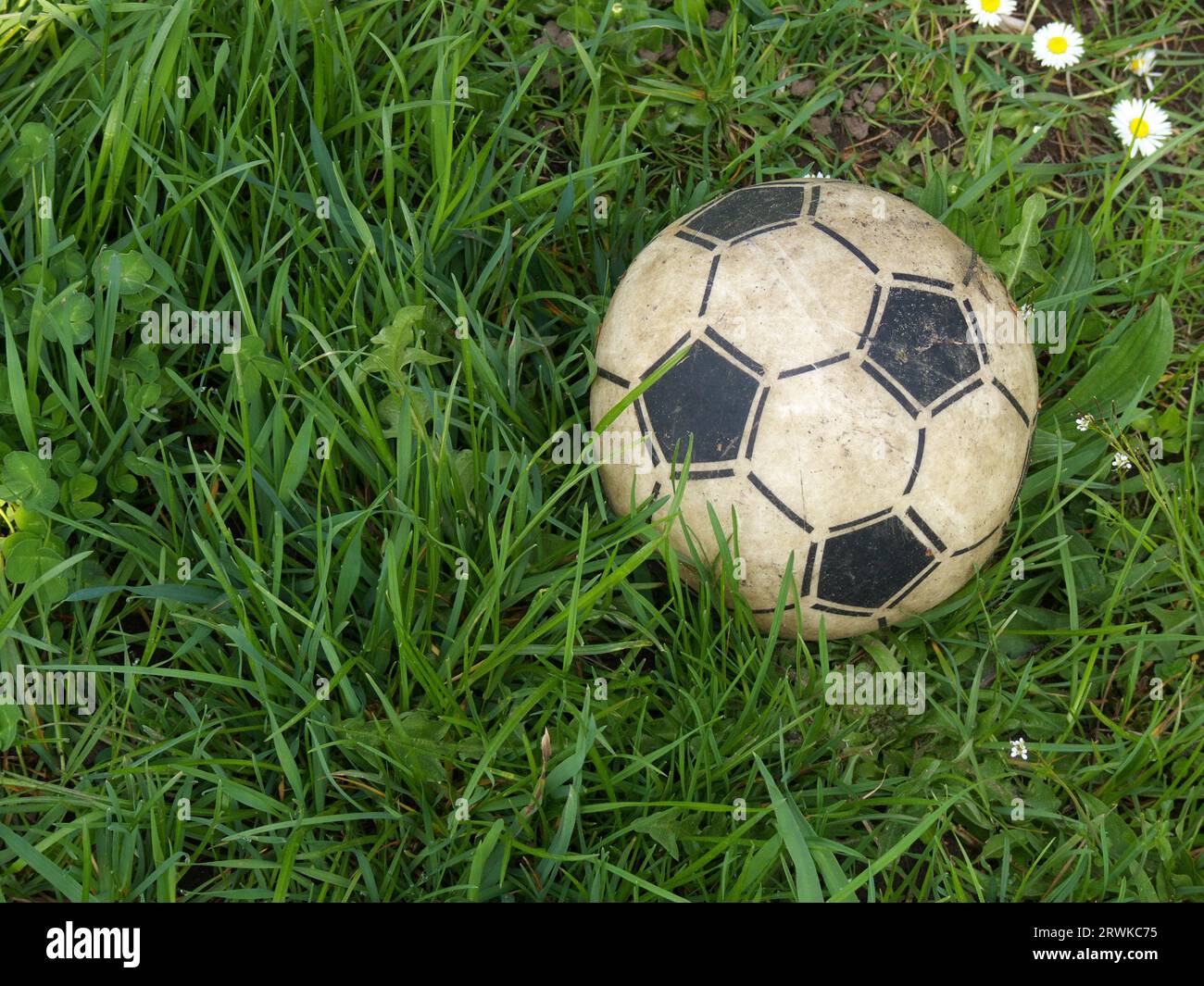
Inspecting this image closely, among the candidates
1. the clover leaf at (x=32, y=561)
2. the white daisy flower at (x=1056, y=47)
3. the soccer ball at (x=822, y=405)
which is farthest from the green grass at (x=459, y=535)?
the white daisy flower at (x=1056, y=47)

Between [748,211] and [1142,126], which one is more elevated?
[1142,126]

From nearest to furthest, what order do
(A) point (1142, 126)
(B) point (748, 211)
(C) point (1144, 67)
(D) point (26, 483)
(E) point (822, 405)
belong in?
(E) point (822, 405) < (D) point (26, 483) < (B) point (748, 211) < (A) point (1142, 126) < (C) point (1144, 67)

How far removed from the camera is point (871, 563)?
223 cm

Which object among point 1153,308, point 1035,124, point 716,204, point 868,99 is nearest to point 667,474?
point 716,204

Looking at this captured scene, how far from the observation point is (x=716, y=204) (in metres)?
2.46

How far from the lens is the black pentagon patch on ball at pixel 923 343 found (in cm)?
217

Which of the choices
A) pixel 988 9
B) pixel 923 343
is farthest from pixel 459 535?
pixel 988 9

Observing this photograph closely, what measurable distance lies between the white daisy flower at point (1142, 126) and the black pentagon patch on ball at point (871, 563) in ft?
5.82

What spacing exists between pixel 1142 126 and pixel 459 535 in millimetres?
2507

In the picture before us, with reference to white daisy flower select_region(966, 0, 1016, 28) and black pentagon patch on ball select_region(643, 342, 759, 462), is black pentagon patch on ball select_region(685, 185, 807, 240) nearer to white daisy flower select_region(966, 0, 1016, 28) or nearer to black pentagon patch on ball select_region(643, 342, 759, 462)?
black pentagon patch on ball select_region(643, 342, 759, 462)

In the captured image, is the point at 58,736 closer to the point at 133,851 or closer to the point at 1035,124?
the point at 133,851

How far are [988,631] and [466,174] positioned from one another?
1.74m

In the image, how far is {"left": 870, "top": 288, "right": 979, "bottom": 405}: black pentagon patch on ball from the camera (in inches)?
85.4

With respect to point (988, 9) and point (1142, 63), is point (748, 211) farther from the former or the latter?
point (1142, 63)
